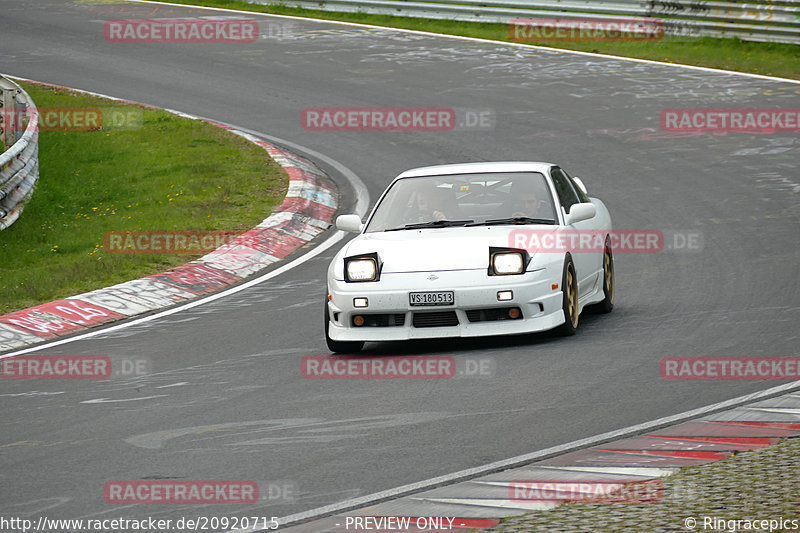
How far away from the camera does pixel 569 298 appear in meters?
9.14

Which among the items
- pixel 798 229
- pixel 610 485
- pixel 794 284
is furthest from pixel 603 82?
pixel 610 485

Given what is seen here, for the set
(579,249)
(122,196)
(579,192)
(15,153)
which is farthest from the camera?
(122,196)

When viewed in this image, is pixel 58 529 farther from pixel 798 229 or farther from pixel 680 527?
pixel 798 229

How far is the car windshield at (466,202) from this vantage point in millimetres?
9664

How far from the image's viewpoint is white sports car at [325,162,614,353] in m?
8.73

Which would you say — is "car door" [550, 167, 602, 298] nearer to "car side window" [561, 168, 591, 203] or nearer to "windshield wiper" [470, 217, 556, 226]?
"car side window" [561, 168, 591, 203]

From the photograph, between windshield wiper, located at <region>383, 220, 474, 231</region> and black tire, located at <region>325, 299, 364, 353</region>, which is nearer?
black tire, located at <region>325, 299, 364, 353</region>

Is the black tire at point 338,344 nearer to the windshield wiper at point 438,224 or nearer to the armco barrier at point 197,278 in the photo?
the windshield wiper at point 438,224

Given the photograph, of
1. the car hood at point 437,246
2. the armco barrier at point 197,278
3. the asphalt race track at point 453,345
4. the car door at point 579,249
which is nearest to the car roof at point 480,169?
the car door at point 579,249

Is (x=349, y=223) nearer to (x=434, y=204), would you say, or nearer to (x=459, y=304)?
(x=434, y=204)

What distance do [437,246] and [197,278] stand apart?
13.7ft

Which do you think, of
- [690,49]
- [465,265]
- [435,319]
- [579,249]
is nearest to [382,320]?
[435,319]

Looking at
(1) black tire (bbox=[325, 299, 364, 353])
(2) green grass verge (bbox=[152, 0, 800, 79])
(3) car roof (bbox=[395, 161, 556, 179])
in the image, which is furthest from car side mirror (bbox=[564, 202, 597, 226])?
(2) green grass verge (bbox=[152, 0, 800, 79])

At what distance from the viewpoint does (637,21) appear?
25984mm
